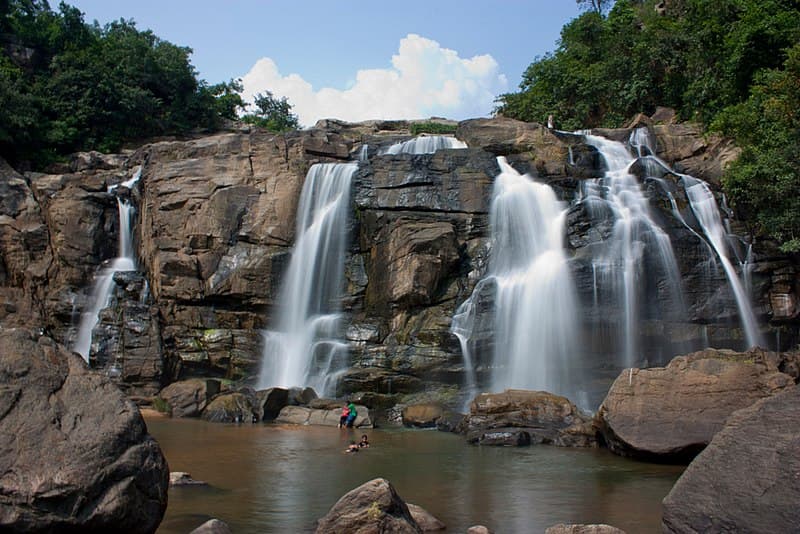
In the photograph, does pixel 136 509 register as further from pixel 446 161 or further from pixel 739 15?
pixel 739 15

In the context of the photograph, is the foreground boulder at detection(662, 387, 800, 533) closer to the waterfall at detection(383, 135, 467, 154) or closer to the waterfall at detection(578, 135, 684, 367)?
the waterfall at detection(578, 135, 684, 367)

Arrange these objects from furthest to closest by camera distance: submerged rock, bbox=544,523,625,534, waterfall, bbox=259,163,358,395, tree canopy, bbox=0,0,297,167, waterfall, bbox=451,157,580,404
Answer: tree canopy, bbox=0,0,297,167, waterfall, bbox=259,163,358,395, waterfall, bbox=451,157,580,404, submerged rock, bbox=544,523,625,534

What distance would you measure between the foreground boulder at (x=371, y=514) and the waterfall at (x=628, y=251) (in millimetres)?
14727

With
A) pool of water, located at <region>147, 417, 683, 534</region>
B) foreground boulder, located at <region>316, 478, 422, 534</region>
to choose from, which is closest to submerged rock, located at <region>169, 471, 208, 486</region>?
pool of water, located at <region>147, 417, 683, 534</region>

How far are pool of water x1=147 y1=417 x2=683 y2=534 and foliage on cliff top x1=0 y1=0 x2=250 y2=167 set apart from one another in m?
25.7

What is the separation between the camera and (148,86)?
42750mm

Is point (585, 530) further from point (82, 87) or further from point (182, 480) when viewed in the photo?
point (82, 87)

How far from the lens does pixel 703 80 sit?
32438 mm

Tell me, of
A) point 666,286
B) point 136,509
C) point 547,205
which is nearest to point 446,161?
point 547,205

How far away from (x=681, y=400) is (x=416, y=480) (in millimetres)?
5818

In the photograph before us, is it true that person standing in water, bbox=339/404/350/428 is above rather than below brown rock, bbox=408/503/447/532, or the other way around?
above

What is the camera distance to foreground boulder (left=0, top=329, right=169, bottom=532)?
6.35 meters

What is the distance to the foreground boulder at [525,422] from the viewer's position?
1593 centimetres

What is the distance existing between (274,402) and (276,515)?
11040mm
